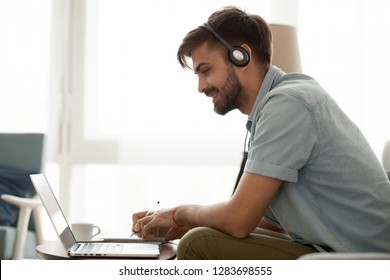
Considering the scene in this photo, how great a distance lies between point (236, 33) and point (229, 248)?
0.55m

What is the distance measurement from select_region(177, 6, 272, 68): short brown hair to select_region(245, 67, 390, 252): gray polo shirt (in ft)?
0.87

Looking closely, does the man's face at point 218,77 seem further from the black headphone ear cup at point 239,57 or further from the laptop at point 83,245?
the laptop at point 83,245

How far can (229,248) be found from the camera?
107 cm

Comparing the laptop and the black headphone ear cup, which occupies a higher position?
the black headphone ear cup

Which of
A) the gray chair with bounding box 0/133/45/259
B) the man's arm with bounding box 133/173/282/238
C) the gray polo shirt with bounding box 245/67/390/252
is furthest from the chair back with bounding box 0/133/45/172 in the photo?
Result: the gray polo shirt with bounding box 245/67/390/252

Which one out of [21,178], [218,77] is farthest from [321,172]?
[21,178]

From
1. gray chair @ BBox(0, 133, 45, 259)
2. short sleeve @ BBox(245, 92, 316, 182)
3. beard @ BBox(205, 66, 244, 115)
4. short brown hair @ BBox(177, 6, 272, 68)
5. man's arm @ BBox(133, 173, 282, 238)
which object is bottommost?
gray chair @ BBox(0, 133, 45, 259)

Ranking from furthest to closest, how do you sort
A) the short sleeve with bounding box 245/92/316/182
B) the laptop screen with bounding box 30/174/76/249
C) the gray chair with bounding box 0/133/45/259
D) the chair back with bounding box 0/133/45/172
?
the chair back with bounding box 0/133/45/172 < the gray chair with bounding box 0/133/45/259 < the laptop screen with bounding box 30/174/76/249 < the short sleeve with bounding box 245/92/316/182

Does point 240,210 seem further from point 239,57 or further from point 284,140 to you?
point 239,57

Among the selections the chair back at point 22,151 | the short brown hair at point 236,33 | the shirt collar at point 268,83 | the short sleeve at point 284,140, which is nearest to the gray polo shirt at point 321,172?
the short sleeve at point 284,140

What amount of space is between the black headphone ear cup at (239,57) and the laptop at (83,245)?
19.4 inches

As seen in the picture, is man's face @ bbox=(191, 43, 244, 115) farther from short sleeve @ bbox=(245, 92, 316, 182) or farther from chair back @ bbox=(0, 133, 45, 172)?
chair back @ bbox=(0, 133, 45, 172)

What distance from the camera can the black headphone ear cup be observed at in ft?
Answer: 4.05

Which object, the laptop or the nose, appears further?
the nose
